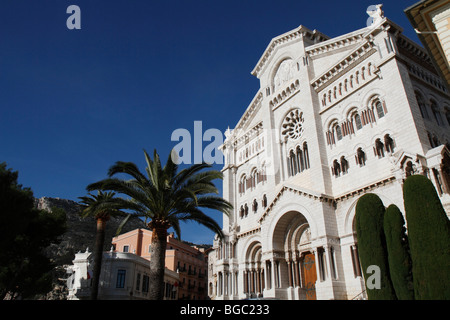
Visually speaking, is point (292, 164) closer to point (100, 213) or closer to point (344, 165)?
point (344, 165)

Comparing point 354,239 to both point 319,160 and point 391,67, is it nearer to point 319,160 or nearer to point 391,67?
point 319,160

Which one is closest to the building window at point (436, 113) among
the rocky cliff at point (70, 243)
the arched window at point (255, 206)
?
the arched window at point (255, 206)

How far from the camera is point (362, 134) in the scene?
814 inches

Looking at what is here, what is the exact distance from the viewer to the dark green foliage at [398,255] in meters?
11.6

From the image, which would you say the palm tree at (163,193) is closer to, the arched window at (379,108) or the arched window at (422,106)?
the arched window at (379,108)

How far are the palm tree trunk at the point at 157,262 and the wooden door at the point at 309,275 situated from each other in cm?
1132

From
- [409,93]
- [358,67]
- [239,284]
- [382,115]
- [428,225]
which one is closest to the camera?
[428,225]

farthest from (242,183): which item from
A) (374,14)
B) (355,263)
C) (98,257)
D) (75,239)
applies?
(75,239)

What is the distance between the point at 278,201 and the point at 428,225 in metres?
12.5

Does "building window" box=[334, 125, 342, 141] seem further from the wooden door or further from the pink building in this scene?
the pink building

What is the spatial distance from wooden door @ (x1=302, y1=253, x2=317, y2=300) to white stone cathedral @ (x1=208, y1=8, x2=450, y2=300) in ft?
0.22

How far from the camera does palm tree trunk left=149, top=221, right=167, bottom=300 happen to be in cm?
1401
